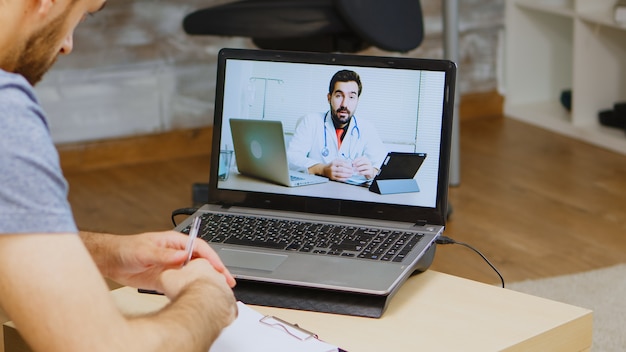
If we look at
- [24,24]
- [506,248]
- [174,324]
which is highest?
[24,24]

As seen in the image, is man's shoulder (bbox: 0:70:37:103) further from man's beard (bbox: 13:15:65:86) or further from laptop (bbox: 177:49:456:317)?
laptop (bbox: 177:49:456:317)

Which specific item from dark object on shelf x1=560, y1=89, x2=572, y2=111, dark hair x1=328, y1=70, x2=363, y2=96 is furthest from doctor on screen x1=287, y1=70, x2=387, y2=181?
dark object on shelf x1=560, y1=89, x2=572, y2=111

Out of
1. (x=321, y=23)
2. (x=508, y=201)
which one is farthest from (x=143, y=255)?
(x=508, y=201)

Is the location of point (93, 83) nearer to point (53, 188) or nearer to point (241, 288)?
point (241, 288)

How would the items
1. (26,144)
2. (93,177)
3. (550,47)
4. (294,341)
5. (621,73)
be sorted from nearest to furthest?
(26,144) → (294,341) → (93,177) → (621,73) → (550,47)

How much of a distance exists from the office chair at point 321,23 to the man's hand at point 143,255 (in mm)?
1318

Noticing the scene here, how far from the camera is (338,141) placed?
4.66ft

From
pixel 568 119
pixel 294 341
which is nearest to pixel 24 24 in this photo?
pixel 294 341

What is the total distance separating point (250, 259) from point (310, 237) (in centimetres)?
10

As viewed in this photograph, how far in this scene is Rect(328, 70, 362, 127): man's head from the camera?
142 centimetres

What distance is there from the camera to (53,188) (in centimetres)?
82

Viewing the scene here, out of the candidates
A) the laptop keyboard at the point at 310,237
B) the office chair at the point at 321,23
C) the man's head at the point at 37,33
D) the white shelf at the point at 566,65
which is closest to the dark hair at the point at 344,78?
the laptop keyboard at the point at 310,237

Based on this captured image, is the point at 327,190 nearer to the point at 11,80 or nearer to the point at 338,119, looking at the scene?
the point at 338,119

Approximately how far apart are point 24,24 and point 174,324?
0.96 ft
